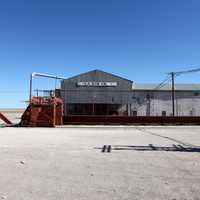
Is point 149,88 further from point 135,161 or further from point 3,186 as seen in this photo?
point 3,186

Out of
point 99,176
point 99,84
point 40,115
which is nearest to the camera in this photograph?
point 99,176

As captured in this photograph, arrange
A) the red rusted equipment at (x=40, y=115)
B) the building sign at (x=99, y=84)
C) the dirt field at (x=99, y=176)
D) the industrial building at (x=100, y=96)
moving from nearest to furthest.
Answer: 1. the dirt field at (x=99, y=176)
2. the red rusted equipment at (x=40, y=115)
3. the industrial building at (x=100, y=96)
4. the building sign at (x=99, y=84)

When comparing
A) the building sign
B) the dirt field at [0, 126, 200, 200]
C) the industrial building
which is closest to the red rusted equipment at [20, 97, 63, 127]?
the industrial building

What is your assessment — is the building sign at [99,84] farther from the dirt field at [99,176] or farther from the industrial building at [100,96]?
the dirt field at [99,176]

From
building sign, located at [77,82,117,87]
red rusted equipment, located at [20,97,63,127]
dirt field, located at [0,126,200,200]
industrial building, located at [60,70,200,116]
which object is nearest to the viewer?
dirt field, located at [0,126,200,200]

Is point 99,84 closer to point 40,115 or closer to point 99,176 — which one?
point 40,115

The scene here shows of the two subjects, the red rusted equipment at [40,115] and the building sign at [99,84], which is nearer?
the red rusted equipment at [40,115]

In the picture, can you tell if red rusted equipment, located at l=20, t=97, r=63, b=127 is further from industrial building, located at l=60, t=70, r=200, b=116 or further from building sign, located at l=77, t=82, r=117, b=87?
building sign, located at l=77, t=82, r=117, b=87

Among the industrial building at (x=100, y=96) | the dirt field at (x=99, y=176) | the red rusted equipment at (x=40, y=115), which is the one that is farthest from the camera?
the industrial building at (x=100, y=96)

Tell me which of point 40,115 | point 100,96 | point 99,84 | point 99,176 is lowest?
point 99,176

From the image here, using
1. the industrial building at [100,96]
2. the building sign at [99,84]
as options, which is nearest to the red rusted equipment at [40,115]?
the industrial building at [100,96]

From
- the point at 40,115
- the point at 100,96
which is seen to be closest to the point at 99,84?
the point at 100,96

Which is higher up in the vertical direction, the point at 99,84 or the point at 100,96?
the point at 99,84

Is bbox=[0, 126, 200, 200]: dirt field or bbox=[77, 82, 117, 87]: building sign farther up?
bbox=[77, 82, 117, 87]: building sign
